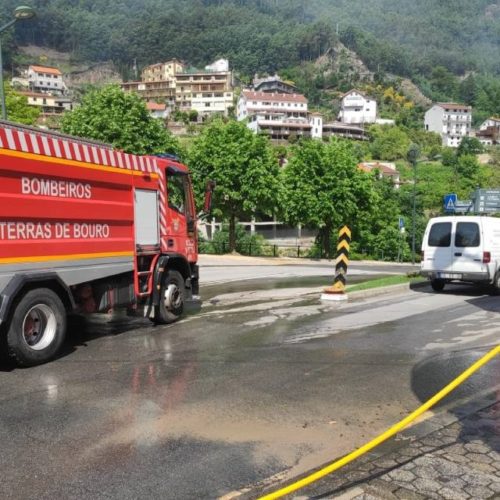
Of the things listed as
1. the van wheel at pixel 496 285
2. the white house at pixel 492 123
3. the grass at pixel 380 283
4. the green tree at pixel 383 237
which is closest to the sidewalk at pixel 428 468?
the grass at pixel 380 283

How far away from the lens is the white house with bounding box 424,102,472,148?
183m

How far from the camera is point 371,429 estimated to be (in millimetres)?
4914

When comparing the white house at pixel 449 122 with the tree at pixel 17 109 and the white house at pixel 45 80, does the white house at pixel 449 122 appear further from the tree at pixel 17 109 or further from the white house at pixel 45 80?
the tree at pixel 17 109

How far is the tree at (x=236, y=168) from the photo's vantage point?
3478 centimetres

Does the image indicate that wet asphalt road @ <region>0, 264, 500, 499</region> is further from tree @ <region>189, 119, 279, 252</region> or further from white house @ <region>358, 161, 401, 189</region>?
white house @ <region>358, 161, 401, 189</region>

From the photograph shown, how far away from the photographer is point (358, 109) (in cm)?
18550

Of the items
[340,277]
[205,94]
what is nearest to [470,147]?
[205,94]

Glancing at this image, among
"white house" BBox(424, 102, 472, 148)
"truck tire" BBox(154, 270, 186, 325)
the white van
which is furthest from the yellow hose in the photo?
"white house" BBox(424, 102, 472, 148)

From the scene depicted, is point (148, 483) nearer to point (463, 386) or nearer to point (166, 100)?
point (463, 386)

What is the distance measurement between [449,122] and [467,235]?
609 ft

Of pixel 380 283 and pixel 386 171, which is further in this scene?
pixel 386 171

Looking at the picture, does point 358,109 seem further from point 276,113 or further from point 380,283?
point 380,283

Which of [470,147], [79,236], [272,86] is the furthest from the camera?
[272,86]

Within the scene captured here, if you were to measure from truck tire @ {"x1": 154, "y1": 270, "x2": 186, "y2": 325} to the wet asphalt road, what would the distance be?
37cm
